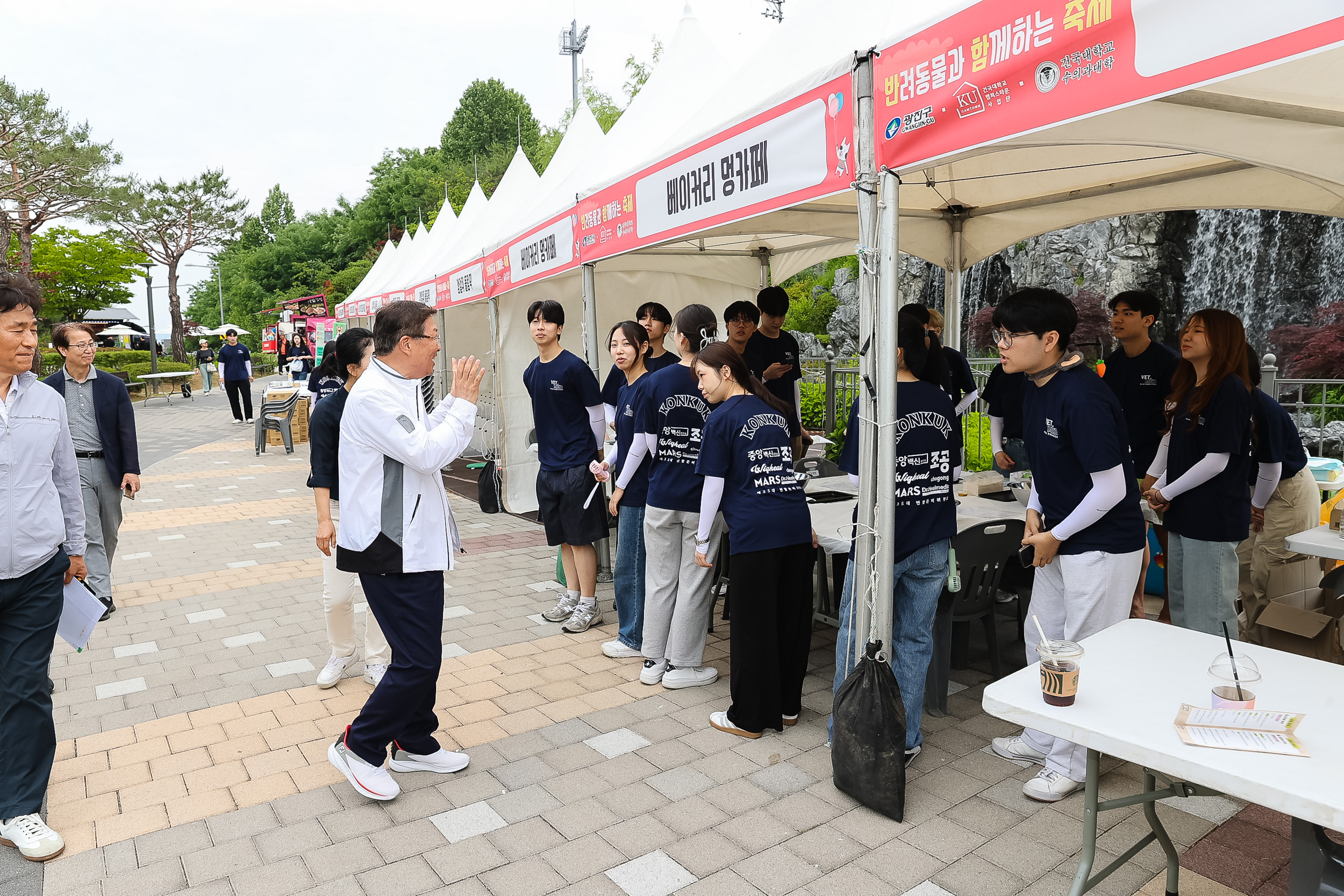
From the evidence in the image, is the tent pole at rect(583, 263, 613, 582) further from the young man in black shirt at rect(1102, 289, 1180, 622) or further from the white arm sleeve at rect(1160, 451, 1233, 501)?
the white arm sleeve at rect(1160, 451, 1233, 501)

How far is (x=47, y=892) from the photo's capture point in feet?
8.60

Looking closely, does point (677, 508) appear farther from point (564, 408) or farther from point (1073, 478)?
point (1073, 478)

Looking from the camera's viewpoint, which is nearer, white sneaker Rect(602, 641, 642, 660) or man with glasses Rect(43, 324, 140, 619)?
white sneaker Rect(602, 641, 642, 660)

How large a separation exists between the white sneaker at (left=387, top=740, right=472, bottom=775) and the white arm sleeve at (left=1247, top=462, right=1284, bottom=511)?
371 centimetres

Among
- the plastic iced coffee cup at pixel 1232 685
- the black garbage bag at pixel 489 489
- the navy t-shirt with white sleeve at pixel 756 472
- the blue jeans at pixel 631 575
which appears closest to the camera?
the plastic iced coffee cup at pixel 1232 685

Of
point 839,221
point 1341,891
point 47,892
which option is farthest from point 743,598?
point 839,221

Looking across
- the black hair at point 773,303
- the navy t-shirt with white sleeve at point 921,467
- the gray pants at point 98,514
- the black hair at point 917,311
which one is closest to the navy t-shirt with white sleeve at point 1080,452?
the navy t-shirt with white sleeve at point 921,467

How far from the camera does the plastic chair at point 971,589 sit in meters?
3.69

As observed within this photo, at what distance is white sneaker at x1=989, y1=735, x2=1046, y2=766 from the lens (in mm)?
3242

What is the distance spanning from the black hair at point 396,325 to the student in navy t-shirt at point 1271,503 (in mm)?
3490

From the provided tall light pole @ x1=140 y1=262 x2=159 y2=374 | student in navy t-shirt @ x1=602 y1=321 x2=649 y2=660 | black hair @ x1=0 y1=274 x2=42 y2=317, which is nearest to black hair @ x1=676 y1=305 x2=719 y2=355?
student in navy t-shirt @ x1=602 y1=321 x2=649 y2=660

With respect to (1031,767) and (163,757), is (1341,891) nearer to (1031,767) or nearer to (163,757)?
(1031,767)

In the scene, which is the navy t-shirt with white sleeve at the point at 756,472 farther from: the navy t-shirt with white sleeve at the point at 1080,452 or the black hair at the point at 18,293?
the black hair at the point at 18,293

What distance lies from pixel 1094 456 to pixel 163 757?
3.82m
